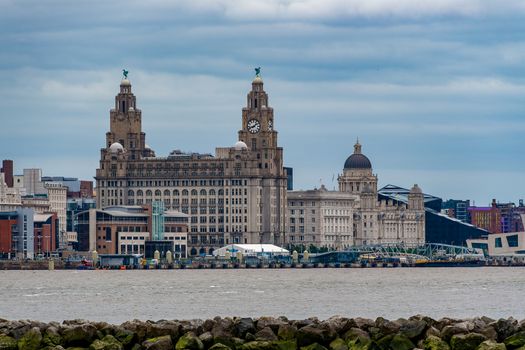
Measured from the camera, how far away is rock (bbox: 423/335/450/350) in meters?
54.4

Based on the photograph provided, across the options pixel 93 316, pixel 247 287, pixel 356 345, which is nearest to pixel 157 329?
pixel 356 345

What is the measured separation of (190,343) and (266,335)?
2362 mm

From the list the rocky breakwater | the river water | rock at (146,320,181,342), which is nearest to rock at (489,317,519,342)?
the rocky breakwater

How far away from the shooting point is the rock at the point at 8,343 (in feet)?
183

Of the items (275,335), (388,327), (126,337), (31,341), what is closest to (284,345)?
(275,335)

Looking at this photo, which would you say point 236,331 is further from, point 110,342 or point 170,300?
point 170,300

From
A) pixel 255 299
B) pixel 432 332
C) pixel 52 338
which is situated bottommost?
pixel 52 338

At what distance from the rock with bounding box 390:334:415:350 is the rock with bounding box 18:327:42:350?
1036 cm

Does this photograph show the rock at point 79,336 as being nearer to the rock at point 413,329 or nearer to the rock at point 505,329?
the rock at point 413,329

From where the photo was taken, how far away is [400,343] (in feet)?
180

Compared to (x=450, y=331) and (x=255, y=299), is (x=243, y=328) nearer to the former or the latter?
(x=450, y=331)

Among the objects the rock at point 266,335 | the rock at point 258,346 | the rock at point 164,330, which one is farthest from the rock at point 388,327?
the rock at point 164,330

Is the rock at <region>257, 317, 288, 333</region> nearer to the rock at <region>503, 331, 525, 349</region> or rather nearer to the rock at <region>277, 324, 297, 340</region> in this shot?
the rock at <region>277, 324, 297, 340</region>

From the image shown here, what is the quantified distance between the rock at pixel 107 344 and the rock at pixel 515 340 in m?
11.3
